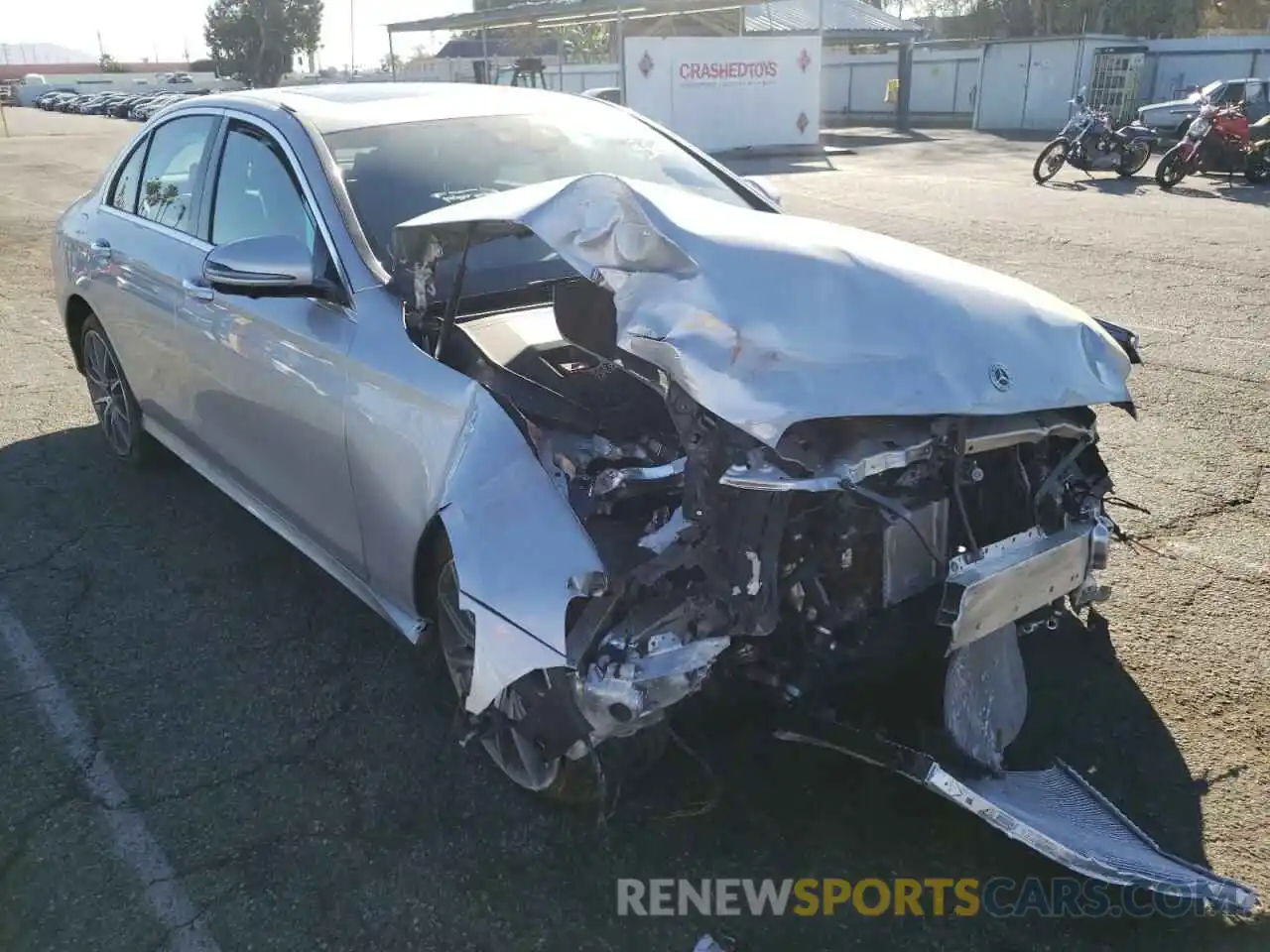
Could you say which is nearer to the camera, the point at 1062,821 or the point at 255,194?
the point at 1062,821

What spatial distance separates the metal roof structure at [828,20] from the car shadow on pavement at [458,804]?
102ft

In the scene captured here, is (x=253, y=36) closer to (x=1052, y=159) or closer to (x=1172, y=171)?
(x=1052, y=159)

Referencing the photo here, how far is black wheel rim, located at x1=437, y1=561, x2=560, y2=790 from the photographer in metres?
2.70

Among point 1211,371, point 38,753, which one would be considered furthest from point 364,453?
point 1211,371

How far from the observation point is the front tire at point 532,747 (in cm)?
265

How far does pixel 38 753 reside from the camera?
3166mm

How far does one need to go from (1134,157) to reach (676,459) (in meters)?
17.2

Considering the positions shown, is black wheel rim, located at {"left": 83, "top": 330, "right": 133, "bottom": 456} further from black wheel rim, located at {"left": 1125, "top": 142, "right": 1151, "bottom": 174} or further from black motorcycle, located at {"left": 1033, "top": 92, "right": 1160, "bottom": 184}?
black wheel rim, located at {"left": 1125, "top": 142, "right": 1151, "bottom": 174}

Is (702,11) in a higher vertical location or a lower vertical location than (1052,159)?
higher

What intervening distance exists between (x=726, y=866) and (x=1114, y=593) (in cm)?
208

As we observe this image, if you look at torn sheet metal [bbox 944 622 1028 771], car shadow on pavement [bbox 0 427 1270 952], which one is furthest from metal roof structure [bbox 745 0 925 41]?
torn sheet metal [bbox 944 622 1028 771]

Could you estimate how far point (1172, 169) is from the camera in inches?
618

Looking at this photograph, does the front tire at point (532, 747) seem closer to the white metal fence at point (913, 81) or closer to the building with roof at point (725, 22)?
the building with roof at point (725, 22)

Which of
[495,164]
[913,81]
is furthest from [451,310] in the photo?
[913,81]
